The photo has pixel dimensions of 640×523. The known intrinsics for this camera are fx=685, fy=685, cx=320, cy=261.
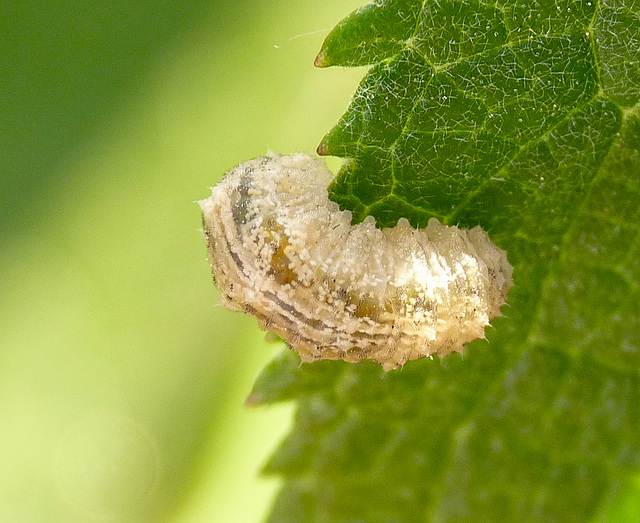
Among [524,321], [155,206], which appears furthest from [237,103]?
[524,321]

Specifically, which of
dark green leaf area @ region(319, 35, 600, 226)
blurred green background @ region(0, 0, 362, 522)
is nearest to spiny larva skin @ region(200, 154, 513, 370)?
dark green leaf area @ region(319, 35, 600, 226)

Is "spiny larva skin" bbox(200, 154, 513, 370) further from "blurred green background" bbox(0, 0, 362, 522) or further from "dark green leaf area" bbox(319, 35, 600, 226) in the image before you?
"blurred green background" bbox(0, 0, 362, 522)

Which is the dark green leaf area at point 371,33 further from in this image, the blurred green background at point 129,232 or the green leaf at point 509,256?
the blurred green background at point 129,232

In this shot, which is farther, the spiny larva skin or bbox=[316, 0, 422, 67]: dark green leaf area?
the spiny larva skin

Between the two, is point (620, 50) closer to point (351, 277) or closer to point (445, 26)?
point (445, 26)

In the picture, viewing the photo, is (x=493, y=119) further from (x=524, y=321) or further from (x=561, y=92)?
(x=524, y=321)
